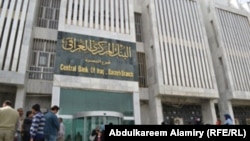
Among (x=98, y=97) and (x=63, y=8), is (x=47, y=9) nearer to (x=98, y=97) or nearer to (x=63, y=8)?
(x=63, y=8)

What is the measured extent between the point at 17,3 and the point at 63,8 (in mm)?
3203

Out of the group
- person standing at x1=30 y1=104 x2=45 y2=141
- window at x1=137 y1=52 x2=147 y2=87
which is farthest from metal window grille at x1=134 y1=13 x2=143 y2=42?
person standing at x1=30 y1=104 x2=45 y2=141

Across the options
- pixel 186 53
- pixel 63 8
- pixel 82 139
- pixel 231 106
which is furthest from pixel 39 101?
pixel 231 106

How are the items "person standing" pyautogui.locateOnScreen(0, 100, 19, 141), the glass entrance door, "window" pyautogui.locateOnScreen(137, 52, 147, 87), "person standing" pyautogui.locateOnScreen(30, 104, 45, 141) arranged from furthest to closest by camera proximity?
"window" pyautogui.locateOnScreen(137, 52, 147, 87), the glass entrance door, "person standing" pyautogui.locateOnScreen(30, 104, 45, 141), "person standing" pyautogui.locateOnScreen(0, 100, 19, 141)

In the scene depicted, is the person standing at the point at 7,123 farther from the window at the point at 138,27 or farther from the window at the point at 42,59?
the window at the point at 138,27

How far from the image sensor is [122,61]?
19.0 metres

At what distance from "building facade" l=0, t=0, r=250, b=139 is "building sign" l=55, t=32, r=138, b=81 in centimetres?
7

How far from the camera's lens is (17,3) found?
17547 millimetres

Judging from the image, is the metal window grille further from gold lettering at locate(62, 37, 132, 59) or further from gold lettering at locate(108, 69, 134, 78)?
gold lettering at locate(108, 69, 134, 78)

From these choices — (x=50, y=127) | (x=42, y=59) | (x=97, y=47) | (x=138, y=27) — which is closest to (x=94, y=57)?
(x=97, y=47)

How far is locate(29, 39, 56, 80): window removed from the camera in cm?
1719

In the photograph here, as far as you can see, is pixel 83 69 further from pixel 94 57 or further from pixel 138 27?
pixel 138 27

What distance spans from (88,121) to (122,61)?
6.37 metres

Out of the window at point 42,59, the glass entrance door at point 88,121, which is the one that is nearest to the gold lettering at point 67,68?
the window at point 42,59
